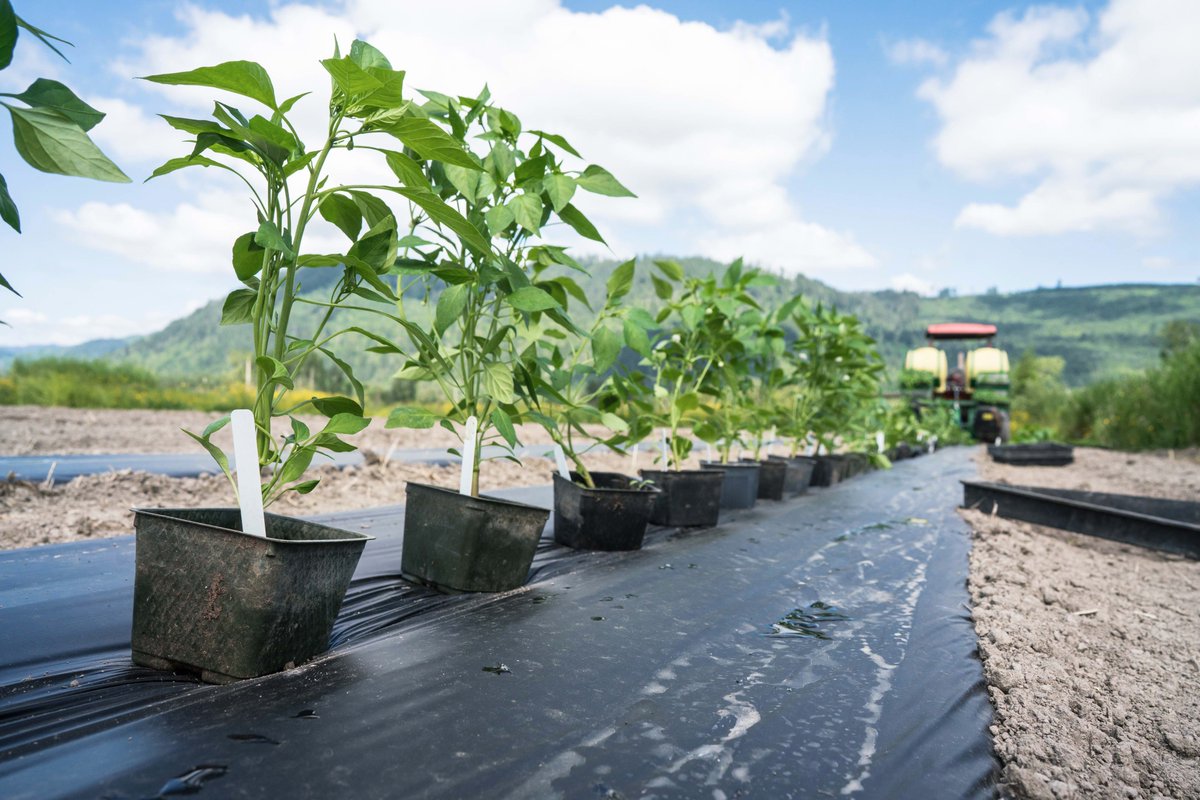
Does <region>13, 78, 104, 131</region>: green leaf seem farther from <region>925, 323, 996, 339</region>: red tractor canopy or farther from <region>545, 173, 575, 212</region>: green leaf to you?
<region>925, 323, 996, 339</region>: red tractor canopy

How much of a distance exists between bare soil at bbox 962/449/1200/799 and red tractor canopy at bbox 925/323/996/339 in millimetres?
11244

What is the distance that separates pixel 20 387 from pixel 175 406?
1.79m

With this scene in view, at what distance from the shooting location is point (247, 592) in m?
1.10

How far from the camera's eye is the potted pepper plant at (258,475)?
1076mm

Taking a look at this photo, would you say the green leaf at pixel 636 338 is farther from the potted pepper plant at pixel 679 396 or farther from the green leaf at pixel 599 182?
the potted pepper plant at pixel 679 396

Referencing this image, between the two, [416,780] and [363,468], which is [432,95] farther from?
[363,468]

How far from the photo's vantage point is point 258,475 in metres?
1.12

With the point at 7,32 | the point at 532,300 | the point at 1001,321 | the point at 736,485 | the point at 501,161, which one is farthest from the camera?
the point at 1001,321

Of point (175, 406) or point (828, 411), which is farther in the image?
point (175, 406)

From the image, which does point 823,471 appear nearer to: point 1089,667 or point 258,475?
point 1089,667

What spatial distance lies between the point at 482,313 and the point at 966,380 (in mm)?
13229

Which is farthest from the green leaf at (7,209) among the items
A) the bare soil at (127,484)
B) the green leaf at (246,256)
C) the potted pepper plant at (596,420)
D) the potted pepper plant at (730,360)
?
the potted pepper plant at (730,360)

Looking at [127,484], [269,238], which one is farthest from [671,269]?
[127,484]

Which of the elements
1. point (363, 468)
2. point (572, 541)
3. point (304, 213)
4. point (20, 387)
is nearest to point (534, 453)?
point (363, 468)
